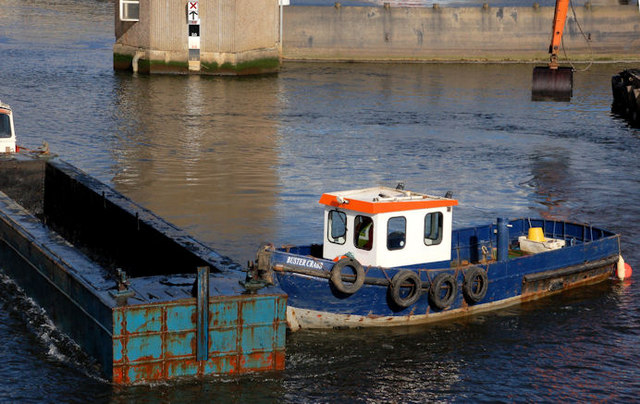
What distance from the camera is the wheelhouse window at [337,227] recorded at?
835 inches

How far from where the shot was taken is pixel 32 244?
2031 centimetres

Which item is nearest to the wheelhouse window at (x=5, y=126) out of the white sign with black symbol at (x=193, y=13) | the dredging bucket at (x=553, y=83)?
the dredging bucket at (x=553, y=83)

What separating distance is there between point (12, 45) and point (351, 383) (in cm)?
7108

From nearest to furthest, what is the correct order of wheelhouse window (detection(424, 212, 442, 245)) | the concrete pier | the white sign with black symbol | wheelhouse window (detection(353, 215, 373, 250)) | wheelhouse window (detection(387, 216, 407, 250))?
wheelhouse window (detection(353, 215, 373, 250)) → wheelhouse window (detection(387, 216, 407, 250)) → wheelhouse window (detection(424, 212, 442, 245)) → the white sign with black symbol → the concrete pier

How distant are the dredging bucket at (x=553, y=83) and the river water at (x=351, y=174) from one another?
6.27ft

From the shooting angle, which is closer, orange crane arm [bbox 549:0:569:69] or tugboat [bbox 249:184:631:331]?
tugboat [bbox 249:184:631:331]

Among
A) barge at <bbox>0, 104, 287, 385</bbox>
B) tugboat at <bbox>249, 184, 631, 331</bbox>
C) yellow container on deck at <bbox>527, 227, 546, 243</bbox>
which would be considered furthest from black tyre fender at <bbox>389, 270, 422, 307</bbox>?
yellow container on deck at <bbox>527, 227, 546, 243</bbox>

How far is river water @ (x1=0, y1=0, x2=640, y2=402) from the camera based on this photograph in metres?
18.5

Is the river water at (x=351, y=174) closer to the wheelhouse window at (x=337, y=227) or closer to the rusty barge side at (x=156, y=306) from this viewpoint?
the rusty barge side at (x=156, y=306)

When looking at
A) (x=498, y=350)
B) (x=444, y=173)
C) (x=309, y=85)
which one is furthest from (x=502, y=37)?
(x=498, y=350)

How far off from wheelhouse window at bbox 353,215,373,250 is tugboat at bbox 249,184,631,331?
0.02 meters

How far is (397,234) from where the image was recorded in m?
21.2

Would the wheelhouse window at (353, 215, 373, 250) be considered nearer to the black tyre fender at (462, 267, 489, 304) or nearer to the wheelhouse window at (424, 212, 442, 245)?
the wheelhouse window at (424, 212, 442, 245)

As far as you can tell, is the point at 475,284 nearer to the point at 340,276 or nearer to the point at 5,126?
the point at 340,276
